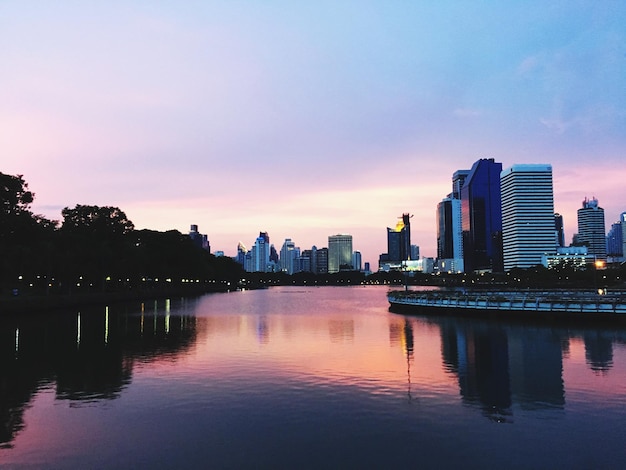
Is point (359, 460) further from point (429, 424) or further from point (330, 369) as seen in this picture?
point (330, 369)

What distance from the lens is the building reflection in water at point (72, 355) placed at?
81.9 ft

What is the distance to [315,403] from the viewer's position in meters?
23.2

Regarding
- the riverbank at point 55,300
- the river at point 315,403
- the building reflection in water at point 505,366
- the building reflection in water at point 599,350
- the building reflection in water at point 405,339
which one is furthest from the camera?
the riverbank at point 55,300

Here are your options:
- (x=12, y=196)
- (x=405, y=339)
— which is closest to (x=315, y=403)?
(x=405, y=339)

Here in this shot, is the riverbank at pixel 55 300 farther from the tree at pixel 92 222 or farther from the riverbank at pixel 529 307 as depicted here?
the riverbank at pixel 529 307

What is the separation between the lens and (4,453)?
16781 mm

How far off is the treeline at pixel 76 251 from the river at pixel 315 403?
41.3 metres

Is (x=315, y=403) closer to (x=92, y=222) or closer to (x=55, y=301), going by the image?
(x=55, y=301)

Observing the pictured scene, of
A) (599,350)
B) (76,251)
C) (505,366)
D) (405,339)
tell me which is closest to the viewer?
(505,366)

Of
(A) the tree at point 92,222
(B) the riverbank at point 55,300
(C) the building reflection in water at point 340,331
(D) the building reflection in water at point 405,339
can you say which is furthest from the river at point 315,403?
(A) the tree at point 92,222

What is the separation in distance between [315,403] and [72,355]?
23142 mm

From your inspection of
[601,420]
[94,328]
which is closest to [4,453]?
[601,420]

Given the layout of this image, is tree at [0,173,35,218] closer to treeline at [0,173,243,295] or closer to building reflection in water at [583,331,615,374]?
treeline at [0,173,243,295]

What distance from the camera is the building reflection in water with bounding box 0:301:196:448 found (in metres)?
25.0
